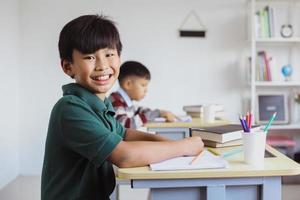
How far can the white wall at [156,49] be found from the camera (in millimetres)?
3787

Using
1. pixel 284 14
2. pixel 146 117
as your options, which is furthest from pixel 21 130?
pixel 284 14

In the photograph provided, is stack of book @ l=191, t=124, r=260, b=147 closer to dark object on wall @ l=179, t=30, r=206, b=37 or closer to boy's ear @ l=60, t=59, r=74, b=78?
boy's ear @ l=60, t=59, r=74, b=78

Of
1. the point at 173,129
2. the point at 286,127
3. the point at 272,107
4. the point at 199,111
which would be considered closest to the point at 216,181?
the point at 173,129

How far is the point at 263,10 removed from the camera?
3.55 m

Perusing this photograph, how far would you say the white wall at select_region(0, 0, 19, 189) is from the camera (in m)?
3.35

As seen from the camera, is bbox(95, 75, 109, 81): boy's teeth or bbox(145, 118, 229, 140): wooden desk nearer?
bbox(95, 75, 109, 81): boy's teeth

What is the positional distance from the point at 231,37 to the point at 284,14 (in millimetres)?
560

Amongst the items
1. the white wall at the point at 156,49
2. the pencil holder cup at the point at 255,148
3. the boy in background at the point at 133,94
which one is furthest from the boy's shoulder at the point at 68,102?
the white wall at the point at 156,49

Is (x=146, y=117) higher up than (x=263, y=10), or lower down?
lower down

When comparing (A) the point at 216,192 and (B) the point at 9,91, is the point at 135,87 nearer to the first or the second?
(B) the point at 9,91

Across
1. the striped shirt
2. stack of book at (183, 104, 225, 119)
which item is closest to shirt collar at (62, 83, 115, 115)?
the striped shirt

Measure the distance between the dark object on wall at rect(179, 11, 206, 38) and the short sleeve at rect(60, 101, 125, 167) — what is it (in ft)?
9.35

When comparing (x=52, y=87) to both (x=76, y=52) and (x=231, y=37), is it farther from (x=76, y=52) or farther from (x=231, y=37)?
(x=76, y=52)

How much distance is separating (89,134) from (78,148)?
0.05m
